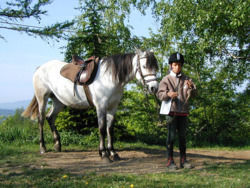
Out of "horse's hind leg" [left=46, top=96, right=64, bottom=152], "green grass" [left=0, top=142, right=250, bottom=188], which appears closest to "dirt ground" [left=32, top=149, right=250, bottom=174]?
"green grass" [left=0, top=142, right=250, bottom=188]

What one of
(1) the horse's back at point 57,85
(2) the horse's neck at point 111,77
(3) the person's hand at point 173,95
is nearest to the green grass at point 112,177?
(3) the person's hand at point 173,95

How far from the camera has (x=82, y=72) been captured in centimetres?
581

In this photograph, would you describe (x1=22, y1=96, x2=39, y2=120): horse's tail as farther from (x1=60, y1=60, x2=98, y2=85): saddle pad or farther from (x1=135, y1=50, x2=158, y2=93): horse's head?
(x1=135, y1=50, x2=158, y2=93): horse's head

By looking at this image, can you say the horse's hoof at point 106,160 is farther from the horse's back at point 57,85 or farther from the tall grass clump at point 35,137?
the tall grass clump at point 35,137

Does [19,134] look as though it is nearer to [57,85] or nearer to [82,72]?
[57,85]

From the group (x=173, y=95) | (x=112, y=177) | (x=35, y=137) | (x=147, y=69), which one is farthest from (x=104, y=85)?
(x=35, y=137)

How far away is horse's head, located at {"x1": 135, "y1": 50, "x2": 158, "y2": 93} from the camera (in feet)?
15.6

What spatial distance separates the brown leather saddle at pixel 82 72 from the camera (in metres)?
5.62

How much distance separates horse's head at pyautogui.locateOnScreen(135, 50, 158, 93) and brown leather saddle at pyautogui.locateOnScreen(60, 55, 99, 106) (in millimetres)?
1046

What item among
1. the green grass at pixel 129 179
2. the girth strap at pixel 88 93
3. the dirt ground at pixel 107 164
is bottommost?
the green grass at pixel 129 179

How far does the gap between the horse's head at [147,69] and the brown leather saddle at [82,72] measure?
41.2 inches

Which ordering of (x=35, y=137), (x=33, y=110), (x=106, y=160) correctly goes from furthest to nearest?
(x=35, y=137) → (x=33, y=110) → (x=106, y=160)

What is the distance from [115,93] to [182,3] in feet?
10.1

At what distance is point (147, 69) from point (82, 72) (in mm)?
1617
